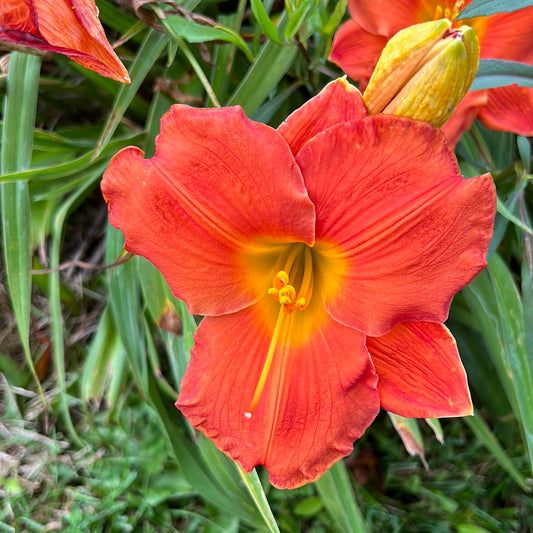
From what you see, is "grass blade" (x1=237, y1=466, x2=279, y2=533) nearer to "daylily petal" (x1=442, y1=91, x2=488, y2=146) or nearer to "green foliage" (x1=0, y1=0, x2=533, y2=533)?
"green foliage" (x1=0, y1=0, x2=533, y2=533)

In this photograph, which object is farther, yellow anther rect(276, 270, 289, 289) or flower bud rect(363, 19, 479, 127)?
yellow anther rect(276, 270, 289, 289)

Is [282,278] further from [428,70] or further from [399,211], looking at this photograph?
[428,70]

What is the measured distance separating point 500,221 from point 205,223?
59cm

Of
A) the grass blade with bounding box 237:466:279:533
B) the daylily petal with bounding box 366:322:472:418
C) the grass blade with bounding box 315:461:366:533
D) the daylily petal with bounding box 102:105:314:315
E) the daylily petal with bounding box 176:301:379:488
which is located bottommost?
the grass blade with bounding box 315:461:366:533

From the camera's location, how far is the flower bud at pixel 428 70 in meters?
0.58

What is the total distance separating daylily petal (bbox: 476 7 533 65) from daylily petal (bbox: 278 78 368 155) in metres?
0.42

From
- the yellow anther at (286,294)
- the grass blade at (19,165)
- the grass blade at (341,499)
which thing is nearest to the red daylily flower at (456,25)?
the yellow anther at (286,294)

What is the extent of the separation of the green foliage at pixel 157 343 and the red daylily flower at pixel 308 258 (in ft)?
0.80

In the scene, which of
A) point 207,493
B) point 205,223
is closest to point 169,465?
point 207,493

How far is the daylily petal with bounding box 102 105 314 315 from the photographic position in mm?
609

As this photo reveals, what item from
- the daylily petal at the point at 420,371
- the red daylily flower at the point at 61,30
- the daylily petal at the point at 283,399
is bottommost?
the daylily petal at the point at 283,399

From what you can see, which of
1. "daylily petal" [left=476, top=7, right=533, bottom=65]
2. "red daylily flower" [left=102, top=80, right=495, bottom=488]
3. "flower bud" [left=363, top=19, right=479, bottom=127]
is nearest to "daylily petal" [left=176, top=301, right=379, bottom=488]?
"red daylily flower" [left=102, top=80, right=495, bottom=488]

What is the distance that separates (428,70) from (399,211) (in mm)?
151

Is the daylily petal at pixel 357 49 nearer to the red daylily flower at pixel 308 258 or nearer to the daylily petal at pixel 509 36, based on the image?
the daylily petal at pixel 509 36
